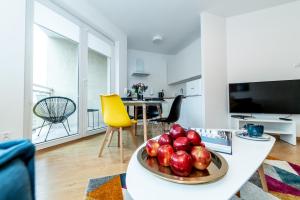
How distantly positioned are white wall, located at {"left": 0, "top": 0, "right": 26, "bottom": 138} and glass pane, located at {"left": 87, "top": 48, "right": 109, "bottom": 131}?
131 centimetres

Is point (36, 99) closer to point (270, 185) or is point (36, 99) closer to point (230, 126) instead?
point (270, 185)

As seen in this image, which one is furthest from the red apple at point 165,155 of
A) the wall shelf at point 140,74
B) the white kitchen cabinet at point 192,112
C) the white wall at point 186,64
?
the wall shelf at point 140,74

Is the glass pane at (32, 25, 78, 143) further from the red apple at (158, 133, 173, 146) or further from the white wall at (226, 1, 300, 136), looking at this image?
the white wall at (226, 1, 300, 136)

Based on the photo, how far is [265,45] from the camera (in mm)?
2822

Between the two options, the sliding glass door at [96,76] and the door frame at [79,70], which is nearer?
the door frame at [79,70]

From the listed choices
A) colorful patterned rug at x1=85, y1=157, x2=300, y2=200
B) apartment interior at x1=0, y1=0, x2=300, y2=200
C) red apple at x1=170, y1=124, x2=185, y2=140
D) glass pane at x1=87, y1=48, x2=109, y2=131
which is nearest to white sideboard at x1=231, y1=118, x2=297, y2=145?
apartment interior at x1=0, y1=0, x2=300, y2=200

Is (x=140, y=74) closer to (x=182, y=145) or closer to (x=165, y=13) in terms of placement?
(x=165, y=13)

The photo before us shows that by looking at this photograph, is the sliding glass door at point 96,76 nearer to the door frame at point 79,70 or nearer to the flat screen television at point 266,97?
the door frame at point 79,70

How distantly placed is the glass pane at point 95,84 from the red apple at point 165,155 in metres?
2.60

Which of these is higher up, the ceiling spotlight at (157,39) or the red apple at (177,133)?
the ceiling spotlight at (157,39)

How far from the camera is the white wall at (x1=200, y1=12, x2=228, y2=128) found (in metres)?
2.89

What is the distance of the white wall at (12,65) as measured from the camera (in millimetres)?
1523

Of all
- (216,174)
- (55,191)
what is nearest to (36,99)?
(55,191)

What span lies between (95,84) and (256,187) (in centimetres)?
305
